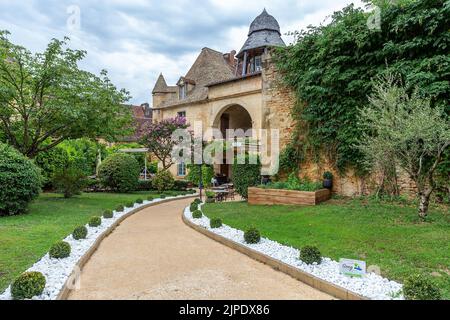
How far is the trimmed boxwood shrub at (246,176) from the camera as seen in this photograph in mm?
10352

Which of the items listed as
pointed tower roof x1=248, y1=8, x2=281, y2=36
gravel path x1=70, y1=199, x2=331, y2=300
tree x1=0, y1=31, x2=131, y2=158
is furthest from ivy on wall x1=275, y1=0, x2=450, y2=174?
pointed tower roof x1=248, y1=8, x2=281, y2=36

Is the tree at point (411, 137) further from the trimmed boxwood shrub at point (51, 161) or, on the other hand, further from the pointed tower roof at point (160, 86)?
the pointed tower roof at point (160, 86)

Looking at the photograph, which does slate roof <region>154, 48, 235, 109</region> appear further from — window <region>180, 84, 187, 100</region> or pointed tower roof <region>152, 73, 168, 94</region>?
pointed tower roof <region>152, 73, 168, 94</region>

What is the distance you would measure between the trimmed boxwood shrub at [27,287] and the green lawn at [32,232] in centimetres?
45

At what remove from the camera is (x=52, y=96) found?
10.0 m

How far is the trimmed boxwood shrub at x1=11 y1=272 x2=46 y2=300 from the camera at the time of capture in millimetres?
2881

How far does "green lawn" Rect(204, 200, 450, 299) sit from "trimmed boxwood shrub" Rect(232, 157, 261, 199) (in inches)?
85.4

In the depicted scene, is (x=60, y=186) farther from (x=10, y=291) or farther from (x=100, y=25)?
(x=10, y=291)

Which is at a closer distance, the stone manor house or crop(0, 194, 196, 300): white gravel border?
crop(0, 194, 196, 300): white gravel border

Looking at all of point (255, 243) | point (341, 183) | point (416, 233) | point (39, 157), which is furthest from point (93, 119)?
point (416, 233)

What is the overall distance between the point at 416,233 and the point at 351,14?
6.95 metres

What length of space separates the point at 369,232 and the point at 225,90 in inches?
629

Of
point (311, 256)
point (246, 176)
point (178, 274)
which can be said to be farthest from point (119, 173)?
point (311, 256)

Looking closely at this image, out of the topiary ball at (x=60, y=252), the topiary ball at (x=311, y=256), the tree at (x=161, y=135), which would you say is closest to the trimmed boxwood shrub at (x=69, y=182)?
the tree at (x=161, y=135)
